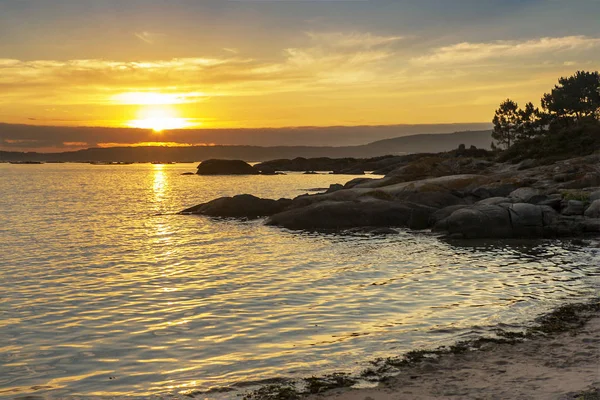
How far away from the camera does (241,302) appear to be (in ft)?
49.6

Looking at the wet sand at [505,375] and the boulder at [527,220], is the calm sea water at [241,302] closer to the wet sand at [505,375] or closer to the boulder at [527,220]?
the wet sand at [505,375]

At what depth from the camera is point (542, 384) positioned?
349 inches

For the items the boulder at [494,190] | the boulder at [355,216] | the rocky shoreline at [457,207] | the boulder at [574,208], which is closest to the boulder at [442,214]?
the rocky shoreline at [457,207]

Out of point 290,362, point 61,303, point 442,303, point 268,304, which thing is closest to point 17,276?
point 61,303

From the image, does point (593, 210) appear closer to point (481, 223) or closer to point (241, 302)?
point (481, 223)

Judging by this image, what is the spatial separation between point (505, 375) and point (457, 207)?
2347cm

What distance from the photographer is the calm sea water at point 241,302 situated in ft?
33.9

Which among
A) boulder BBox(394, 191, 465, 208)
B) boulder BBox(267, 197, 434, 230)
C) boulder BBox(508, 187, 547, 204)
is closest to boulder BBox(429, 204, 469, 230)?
boulder BBox(267, 197, 434, 230)

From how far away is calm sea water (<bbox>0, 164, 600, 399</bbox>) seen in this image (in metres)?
10.3

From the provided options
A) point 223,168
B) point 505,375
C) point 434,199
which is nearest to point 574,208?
point 434,199

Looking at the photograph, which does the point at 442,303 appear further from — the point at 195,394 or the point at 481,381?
the point at 195,394

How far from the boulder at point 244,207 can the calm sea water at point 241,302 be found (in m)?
10.3

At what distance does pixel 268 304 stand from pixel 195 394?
233 inches

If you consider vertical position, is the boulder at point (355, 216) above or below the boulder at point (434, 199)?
below
